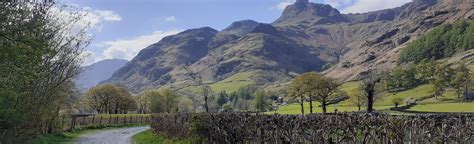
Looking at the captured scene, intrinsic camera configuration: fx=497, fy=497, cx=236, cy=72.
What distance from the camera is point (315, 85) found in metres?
116

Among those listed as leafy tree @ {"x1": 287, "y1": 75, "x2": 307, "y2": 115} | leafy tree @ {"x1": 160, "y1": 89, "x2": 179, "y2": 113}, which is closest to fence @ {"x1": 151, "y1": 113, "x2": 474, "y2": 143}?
leafy tree @ {"x1": 287, "y1": 75, "x2": 307, "y2": 115}

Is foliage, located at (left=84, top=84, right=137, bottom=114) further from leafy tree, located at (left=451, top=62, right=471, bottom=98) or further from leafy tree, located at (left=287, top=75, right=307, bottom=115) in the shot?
leafy tree, located at (left=451, top=62, right=471, bottom=98)

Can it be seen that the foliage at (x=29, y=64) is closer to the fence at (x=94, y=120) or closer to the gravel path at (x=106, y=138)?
the gravel path at (x=106, y=138)

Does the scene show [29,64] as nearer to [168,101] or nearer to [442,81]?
[168,101]

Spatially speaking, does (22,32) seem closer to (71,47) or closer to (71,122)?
(71,47)

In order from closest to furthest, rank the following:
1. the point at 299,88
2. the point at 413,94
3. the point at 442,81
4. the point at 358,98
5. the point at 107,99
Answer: the point at 299,88, the point at 107,99, the point at 358,98, the point at 442,81, the point at 413,94

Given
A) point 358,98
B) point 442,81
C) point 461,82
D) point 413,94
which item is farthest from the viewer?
point 413,94

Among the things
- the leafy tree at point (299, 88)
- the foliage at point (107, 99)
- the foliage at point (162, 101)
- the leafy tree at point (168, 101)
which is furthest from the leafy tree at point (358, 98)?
the foliage at point (107, 99)

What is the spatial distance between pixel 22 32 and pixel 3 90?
238 centimetres

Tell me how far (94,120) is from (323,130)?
216ft

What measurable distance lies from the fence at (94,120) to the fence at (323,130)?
33.1 metres

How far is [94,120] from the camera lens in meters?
80.0

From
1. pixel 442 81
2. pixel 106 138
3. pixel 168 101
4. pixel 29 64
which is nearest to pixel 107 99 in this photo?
pixel 168 101

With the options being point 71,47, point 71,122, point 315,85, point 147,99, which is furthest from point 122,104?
point 71,47
